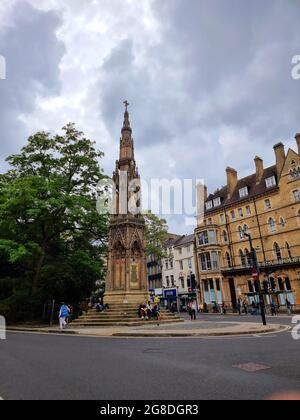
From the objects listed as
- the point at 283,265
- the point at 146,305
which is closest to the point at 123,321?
the point at 146,305

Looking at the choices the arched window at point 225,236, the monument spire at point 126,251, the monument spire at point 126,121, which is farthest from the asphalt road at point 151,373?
the arched window at point 225,236

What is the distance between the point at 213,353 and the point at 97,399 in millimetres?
4884

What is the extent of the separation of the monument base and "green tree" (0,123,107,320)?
11.3 ft

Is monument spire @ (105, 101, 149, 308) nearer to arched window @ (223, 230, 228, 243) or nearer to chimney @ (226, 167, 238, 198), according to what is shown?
arched window @ (223, 230, 228, 243)

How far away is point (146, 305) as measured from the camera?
21.6m

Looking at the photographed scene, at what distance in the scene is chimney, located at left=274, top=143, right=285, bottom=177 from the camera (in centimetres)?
4197

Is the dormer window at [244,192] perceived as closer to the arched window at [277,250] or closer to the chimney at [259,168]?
the chimney at [259,168]

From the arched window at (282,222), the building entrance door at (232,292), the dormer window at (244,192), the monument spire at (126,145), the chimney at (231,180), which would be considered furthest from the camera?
the chimney at (231,180)

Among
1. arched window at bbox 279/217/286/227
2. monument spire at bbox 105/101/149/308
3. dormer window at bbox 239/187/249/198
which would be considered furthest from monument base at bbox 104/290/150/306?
dormer window at bbox 239/187/249/198

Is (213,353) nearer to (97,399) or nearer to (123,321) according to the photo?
(97,399)

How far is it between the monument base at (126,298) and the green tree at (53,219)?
3434 millimetres

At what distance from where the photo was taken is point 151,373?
6613 millimetres

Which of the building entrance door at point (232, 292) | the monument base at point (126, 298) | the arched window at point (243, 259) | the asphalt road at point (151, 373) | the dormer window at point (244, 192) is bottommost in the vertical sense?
the asphalt road at point (151, 373)

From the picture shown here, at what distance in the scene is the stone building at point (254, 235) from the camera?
A: 39.0 metres
